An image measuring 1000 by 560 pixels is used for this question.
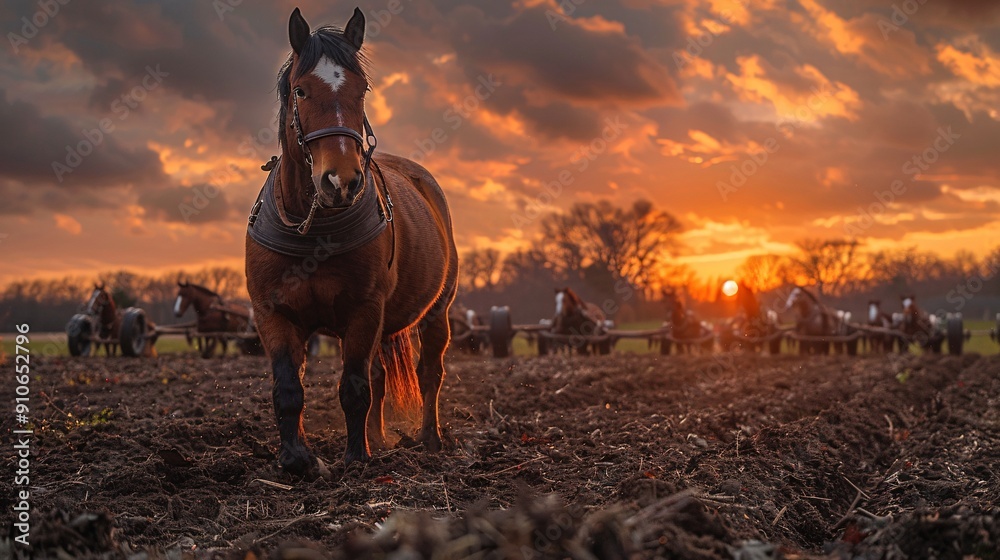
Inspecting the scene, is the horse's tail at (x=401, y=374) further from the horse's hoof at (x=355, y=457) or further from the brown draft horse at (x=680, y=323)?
the brown draft horse at (x=680, y=323)

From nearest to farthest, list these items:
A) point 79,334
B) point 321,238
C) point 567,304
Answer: point 321,238 → point 567,304 → point 79,334

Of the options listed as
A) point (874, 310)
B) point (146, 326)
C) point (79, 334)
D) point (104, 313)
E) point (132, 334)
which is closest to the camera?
point (132, 334)

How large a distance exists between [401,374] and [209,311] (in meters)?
14.1

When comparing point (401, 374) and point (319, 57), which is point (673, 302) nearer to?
point (401, 374)

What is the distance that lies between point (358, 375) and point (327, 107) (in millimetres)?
1487

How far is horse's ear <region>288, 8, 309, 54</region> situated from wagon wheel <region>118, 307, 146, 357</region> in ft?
44.7

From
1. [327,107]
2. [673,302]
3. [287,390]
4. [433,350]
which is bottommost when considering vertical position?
[287,390]

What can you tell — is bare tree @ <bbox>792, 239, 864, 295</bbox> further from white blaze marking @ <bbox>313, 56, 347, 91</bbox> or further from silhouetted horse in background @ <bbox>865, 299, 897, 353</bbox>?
white blaze marking @ <bbox>313, 56, 347, 91</bbox>

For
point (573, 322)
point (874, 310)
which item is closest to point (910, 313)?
point (874, 310)

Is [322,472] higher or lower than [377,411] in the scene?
lower

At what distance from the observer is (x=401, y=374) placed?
218 inches

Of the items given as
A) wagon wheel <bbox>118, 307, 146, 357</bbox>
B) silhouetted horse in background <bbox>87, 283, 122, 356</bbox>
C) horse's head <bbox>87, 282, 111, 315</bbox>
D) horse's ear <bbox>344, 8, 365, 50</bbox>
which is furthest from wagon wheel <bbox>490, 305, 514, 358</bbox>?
horse's ear <bbox>344, 8, 365, 50</bbox>

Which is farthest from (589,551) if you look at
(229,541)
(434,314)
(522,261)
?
(522,261)

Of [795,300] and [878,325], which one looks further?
[878,325]
